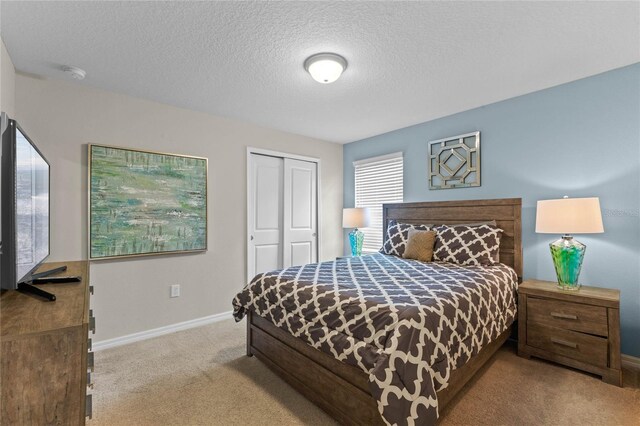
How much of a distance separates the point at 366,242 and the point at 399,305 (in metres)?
2.96

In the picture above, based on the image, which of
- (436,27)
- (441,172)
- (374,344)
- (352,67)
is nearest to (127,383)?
(374,344)

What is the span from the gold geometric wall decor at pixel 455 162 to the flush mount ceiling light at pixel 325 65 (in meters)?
1.79

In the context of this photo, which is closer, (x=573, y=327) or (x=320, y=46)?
(x=320, y=46)

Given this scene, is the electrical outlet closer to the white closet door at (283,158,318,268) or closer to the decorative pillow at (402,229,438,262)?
the white closet door at (283,158,318,268)

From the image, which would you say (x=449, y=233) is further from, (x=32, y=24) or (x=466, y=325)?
(x=32, y=24)

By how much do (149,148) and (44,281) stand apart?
1.75m

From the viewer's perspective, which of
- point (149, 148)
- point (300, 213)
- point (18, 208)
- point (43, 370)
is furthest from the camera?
point (300, 213)

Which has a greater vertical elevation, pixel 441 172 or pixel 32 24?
pixel 32 24

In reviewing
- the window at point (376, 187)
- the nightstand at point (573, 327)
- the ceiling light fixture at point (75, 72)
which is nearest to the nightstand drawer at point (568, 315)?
the nightstand at point (573, 327)

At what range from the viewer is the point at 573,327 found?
7.47 ft

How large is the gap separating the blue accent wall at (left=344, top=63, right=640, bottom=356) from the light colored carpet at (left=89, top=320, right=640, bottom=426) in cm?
83

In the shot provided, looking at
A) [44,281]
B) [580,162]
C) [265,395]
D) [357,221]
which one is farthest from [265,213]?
[580,162]

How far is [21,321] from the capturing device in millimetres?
1041

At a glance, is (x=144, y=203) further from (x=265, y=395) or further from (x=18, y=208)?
(x=265, y=395)
